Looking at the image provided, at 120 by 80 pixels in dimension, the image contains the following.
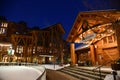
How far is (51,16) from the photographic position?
335 feet

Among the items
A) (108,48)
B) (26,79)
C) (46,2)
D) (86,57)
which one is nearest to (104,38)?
(108,48)

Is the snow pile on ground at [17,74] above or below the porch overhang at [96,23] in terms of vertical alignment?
below

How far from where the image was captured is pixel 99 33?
42.0ft

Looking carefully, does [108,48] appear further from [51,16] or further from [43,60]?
[51,16]

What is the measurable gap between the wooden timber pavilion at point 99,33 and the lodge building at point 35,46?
74.4 ft

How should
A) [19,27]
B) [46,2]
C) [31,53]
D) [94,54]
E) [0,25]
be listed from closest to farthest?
[94,54] → [31,53] → [0,25] → [19,27] → [46,2]

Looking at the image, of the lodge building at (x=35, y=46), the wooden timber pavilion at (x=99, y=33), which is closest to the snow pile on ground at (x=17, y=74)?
the wooden timber pavilion at (x=99, y=33)

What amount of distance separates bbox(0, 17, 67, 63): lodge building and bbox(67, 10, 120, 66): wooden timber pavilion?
22.7 metres

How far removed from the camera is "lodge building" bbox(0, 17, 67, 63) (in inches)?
1624

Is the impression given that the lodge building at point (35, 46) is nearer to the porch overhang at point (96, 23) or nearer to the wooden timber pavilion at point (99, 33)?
the wooden timber pavilion at point (99, 33)

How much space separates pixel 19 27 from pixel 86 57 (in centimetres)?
4009

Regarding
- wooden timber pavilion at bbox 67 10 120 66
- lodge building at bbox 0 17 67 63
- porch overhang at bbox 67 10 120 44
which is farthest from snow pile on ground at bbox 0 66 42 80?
lodge building at bbox 0 17 67 63

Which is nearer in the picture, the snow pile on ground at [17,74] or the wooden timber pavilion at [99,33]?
the wooden timber pavilion at [99,33]

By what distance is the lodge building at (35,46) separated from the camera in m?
41.2
